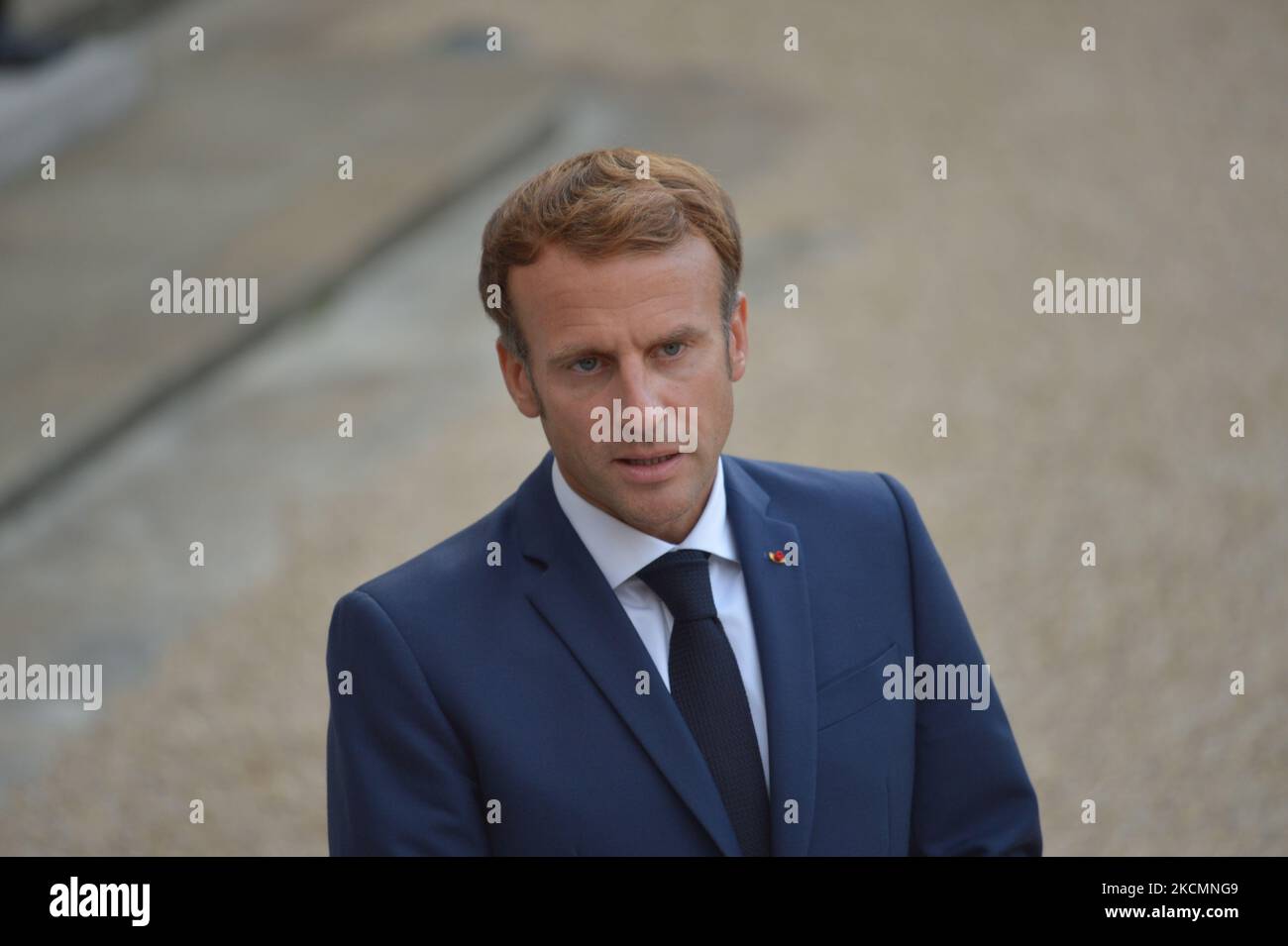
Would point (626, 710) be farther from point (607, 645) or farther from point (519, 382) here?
point (519, 382)

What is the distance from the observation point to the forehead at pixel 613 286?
2.19 meters

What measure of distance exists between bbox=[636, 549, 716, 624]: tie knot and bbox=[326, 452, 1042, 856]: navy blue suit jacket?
7cm

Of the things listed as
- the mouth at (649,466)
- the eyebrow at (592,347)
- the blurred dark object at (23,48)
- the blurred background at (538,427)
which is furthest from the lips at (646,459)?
the blurred dark object at (23,48)

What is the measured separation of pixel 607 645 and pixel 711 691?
6.4 inches

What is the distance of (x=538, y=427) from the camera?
7.91 m

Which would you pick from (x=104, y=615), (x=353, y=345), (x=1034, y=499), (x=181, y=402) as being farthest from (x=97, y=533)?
(x=1034, y=499)

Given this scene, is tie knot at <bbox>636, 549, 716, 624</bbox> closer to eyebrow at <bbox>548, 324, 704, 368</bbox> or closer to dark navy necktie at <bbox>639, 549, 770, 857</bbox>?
dark navy necktie at <bbox>639, 549, 770, 857</bbox>

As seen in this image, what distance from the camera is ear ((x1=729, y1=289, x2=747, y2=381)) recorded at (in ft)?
7.80

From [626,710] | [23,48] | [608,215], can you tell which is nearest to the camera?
[608,215]

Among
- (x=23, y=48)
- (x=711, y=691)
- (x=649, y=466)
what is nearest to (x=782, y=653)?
(x=711, y=691)

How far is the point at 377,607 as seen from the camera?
2330mm

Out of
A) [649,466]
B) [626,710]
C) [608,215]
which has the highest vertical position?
[608,215]

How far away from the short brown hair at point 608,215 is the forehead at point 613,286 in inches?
0.6

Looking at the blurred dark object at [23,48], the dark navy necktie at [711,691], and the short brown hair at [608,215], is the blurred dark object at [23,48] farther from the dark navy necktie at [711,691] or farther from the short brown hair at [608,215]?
the dark navy necktie at [711,691]
